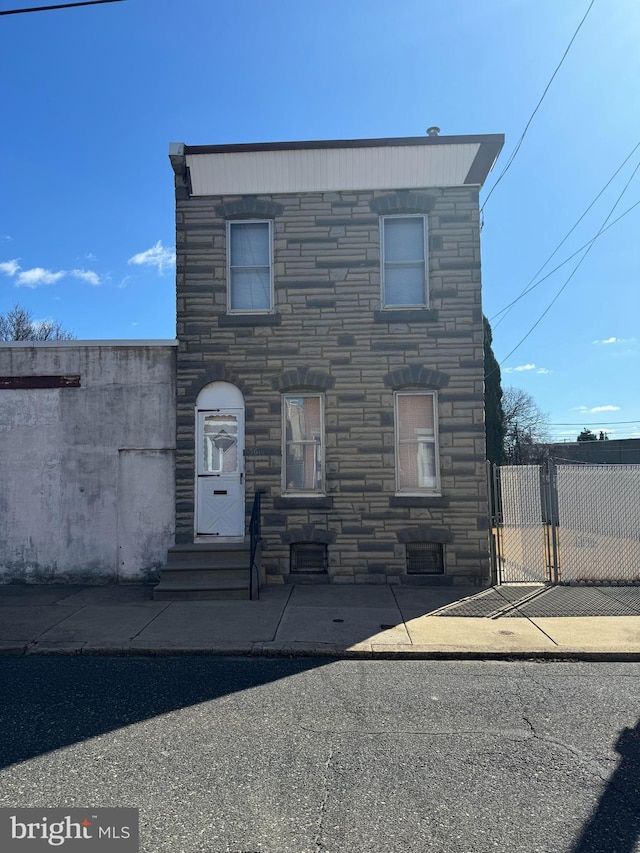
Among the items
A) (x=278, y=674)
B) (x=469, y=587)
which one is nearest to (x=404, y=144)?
(x=469, y=587)

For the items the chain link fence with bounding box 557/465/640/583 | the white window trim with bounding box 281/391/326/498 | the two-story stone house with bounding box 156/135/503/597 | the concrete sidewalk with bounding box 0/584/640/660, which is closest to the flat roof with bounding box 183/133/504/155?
the two-story stone house with bounding box 156/135/503/597

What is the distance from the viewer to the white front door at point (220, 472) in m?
9.91

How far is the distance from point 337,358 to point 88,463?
4.73 meters

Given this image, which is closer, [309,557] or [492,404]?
[309,557]

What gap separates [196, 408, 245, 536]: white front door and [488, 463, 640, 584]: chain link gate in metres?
4.32

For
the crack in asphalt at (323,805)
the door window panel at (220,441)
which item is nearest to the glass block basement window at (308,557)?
the door window panel at (220,441)

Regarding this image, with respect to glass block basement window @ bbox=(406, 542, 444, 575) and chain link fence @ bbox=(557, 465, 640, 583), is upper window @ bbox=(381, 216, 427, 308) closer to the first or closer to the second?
chain link fence @ bbox=(557, 465, 640, 583)

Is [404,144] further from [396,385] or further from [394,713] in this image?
[394,713]

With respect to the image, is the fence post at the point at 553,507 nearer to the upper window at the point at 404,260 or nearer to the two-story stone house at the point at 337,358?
the two-story stone house at the point at 337,358

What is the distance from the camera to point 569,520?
955 centimetres

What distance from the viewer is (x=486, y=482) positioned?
382 inches

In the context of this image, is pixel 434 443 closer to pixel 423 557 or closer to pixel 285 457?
pixel 423 557

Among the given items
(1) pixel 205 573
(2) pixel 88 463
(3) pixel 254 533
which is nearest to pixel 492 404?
(3) pixel 254 533

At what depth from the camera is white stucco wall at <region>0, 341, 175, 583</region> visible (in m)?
10.0
